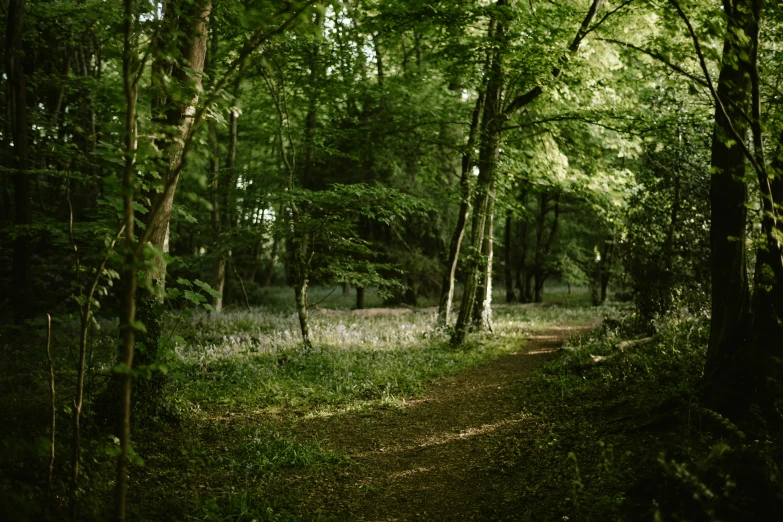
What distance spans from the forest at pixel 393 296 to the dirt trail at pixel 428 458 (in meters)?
0.04

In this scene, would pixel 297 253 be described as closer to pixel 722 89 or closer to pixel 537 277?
pixel 722 89

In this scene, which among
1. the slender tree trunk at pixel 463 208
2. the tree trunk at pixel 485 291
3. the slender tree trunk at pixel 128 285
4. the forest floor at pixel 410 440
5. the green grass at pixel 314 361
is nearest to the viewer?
the slender tree trunk at pixel 128 285

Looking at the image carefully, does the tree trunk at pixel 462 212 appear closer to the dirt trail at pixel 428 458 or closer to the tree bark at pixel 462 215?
the tree bark at pixel 462 215

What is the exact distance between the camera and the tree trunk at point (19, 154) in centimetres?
916

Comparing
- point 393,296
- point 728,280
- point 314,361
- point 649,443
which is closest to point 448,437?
point 649,443

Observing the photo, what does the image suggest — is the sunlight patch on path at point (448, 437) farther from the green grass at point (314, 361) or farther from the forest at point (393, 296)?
the green grass at point (314, 361)

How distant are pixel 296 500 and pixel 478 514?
5.69 feet

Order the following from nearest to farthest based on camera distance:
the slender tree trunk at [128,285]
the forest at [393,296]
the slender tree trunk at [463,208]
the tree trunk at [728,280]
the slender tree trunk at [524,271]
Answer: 1. the slender tree trunk at [128,285]
2. the forest at [393,296]
3. the tree trunk at [728,280]
4. the slender tree trunk at [463,208]
5. the slender tree trunk at [524,271]

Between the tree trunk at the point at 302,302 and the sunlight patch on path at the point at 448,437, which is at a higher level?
the tree trunk at the point at 302,302

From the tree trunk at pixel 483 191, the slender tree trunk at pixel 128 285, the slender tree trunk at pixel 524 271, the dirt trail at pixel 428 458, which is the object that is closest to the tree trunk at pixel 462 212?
the tree trunk at pixel 483 191

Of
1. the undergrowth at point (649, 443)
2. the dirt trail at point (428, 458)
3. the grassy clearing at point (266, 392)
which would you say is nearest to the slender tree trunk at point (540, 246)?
the grassy clearing at point (266, 392)

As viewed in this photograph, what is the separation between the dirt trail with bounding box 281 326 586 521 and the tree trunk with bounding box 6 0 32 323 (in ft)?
25.7

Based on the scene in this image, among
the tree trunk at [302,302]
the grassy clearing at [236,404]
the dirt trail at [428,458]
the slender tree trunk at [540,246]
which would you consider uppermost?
the slender tree trunk at [540,246]

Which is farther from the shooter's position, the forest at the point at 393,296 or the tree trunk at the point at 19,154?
the tree trunk at the point at 19,154
